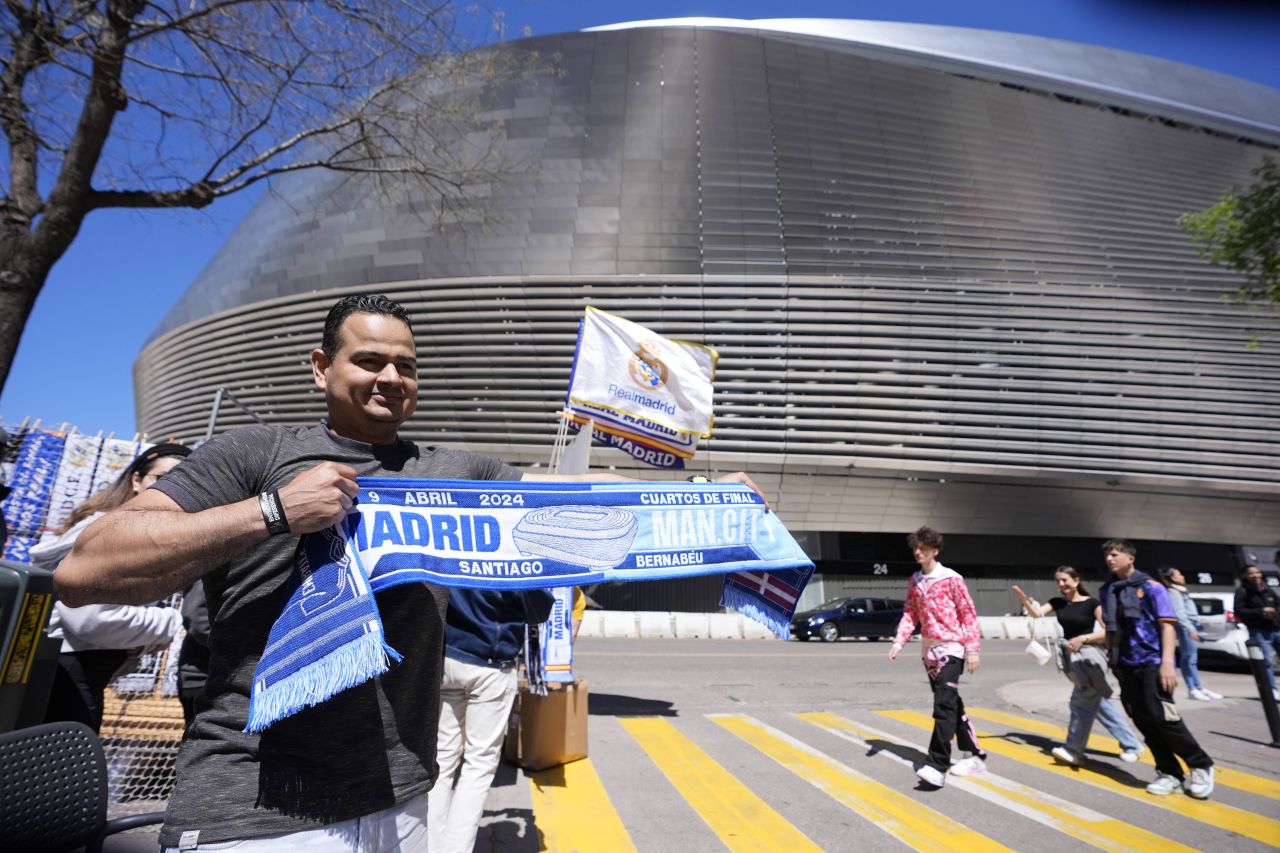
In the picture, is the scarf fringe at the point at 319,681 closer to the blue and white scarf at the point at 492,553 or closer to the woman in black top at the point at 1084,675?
the blue and white scarf at the point at 492,553

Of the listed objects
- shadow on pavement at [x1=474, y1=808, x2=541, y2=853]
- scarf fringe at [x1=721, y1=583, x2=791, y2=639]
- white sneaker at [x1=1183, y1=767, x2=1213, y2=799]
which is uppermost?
scarf fringe at [x1=721, y1=583, x2=791, y2=639]

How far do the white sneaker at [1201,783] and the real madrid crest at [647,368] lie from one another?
6219mm

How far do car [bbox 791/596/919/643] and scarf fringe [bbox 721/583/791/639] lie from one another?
18.1 meters

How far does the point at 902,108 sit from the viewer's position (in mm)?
30719

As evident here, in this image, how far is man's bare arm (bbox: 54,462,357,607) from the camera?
142cm

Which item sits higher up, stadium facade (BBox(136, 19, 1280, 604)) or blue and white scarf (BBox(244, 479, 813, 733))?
stadium facade (BBox(136, 19, 1280, 604))

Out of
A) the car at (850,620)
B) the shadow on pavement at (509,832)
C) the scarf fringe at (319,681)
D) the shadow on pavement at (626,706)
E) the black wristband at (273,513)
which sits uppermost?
the black wristband at (273,513)

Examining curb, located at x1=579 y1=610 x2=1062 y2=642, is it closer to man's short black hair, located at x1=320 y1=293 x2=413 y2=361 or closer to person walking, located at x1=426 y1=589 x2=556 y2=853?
person walking, located at x1=426 y1=589 x2=556 y2=853

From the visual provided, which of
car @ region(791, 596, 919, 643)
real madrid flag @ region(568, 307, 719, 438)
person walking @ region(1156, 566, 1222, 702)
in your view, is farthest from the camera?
car @ region(791, 596, 919, 643)

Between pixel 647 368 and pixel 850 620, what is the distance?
14721 millimetres

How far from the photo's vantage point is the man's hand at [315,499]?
60.7 inches

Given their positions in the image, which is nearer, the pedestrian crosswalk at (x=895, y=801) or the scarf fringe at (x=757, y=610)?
the scarf fringe at (x=757, y=610)

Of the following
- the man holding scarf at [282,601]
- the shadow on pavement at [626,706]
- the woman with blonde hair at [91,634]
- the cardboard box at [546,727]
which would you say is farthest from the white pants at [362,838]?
the shadow on pavement at [626,706]

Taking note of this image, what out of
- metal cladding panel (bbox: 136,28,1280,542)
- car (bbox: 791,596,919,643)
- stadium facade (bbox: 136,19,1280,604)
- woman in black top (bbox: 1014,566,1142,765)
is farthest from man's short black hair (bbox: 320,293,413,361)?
metal cladding panel (bbox: 136,28,1280,542)
